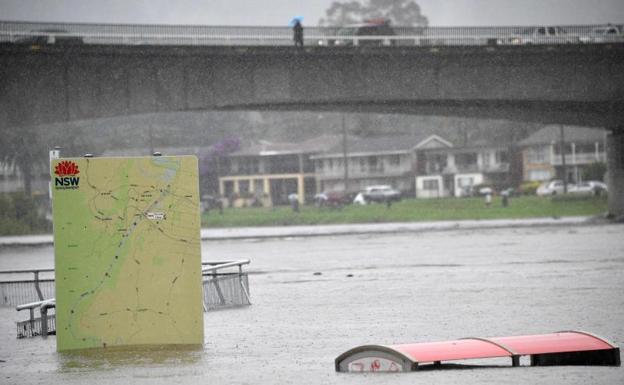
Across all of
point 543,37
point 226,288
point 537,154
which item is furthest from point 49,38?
→ point 537,154

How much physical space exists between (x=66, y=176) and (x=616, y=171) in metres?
51.2

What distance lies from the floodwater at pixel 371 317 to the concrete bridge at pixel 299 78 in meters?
13.4

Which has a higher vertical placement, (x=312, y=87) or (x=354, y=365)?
(x=312, y=87)

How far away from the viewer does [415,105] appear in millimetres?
55469

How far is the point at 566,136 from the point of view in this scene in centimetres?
11788

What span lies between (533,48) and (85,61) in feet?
63.8

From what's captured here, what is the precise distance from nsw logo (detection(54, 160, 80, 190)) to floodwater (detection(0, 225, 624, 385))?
78.1 inches

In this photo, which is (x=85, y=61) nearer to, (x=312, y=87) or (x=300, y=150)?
(x=312, y=87)

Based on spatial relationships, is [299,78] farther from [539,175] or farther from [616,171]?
[539,175]

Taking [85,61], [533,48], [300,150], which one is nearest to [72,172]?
[85,61]

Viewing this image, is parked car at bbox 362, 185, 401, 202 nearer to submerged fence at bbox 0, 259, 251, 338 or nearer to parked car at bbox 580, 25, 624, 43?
parked car at bbox 580, 25, 624, 43

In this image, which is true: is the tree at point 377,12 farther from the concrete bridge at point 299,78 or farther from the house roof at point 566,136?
the concrete bridge at point 299,78

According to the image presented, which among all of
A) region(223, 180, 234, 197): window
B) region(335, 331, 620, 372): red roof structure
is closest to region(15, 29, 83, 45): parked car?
region(335, 331, 620, 372): red roof structure

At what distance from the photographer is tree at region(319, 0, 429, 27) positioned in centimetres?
17988
